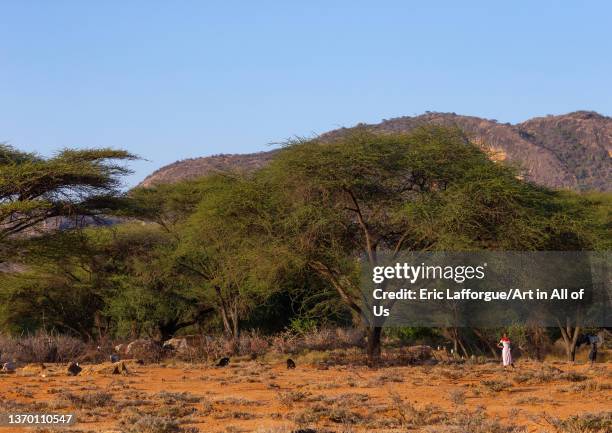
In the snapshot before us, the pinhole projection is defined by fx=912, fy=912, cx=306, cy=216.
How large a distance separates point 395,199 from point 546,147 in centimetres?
10151

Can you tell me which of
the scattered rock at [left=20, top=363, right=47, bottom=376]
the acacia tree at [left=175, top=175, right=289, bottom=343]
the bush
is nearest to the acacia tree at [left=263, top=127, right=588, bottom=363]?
the acacia tree at [left=175, top=175, right=289, bottom=343]

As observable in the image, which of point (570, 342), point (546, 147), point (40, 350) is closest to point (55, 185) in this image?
point (40, 350)

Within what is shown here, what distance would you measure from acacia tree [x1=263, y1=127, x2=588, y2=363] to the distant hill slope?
77703 mm

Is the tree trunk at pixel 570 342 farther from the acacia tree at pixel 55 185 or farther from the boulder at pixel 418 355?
the acacia tree at pixel 55 185

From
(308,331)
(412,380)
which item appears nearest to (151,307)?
(308,331)

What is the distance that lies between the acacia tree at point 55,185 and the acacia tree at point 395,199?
5.37 m

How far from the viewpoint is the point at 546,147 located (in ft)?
402

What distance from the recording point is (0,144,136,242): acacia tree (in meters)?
26.1

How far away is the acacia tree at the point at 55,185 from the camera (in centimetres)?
2609

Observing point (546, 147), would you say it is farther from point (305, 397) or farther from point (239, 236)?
point (305, 397)

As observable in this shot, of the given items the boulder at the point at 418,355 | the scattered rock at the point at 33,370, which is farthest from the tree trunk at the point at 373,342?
the scattered rock at the point at 33,370

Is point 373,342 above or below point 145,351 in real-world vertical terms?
above

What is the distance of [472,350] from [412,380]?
20.6m

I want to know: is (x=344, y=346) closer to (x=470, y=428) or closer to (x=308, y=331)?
(x=308, y=331)
